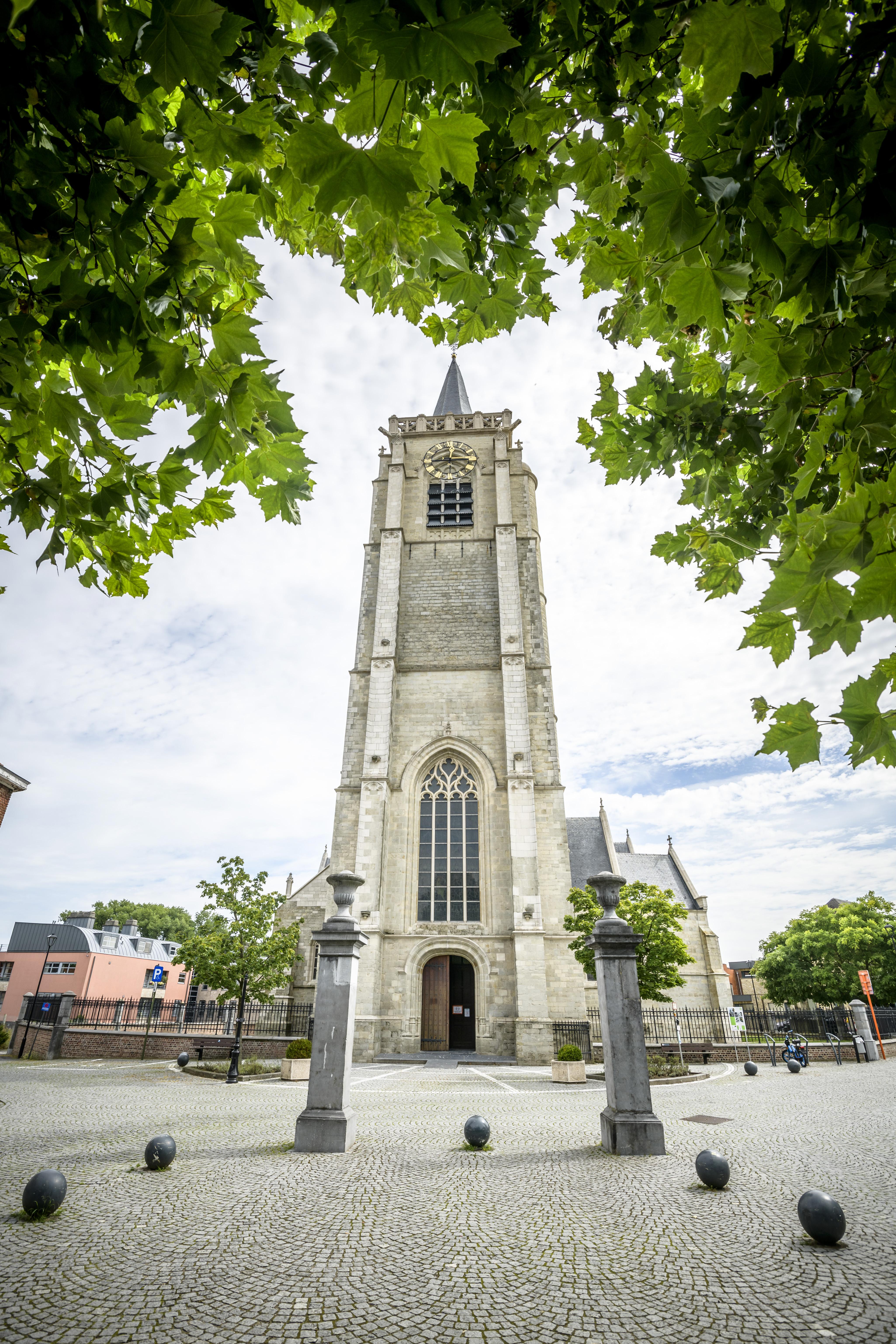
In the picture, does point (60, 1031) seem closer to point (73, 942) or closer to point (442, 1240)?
point (442, 1240)

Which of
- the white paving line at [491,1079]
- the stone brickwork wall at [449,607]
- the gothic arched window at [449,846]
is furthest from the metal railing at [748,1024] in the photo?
the stone brickwork wall at [449,607]

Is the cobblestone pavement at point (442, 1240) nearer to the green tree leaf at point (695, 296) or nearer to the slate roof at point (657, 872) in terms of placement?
the green tree leaf at point (695, 296)

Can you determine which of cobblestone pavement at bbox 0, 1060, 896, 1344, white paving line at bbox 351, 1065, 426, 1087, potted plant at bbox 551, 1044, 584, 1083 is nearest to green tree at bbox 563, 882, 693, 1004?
potted plant at bbox 551, 1044, 584, 1083

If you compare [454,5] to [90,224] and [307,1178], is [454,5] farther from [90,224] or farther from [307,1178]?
[307,1178]

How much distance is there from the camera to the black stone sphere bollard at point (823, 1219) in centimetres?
430

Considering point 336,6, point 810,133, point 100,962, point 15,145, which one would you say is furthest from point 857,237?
point 100,962

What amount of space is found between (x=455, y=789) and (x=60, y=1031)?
14.2 m

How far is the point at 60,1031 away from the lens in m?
19.8

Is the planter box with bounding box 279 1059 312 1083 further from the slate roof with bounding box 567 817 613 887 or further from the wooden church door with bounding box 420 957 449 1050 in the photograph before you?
the slate roof with bounding box 567 817 613 887

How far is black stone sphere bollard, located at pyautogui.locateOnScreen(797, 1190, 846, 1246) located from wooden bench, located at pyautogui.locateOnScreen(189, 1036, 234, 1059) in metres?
18.4

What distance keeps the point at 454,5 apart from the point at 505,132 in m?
1.60

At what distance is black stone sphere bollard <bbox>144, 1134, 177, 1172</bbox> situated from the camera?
20.0 ft

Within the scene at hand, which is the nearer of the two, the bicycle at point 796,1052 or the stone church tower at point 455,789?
the bicycle at point 796,1052

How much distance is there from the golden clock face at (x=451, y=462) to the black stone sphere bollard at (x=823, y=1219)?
2885cm
